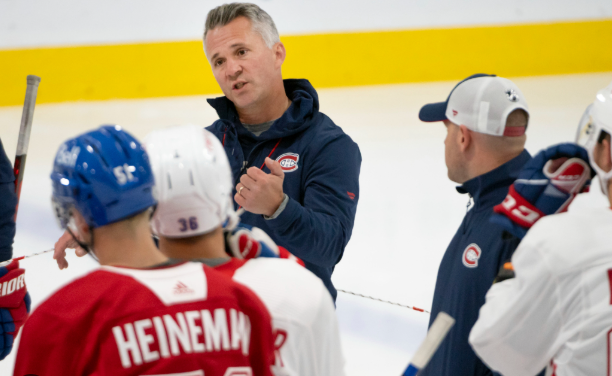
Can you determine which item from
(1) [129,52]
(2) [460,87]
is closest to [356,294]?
(2) [460,87]

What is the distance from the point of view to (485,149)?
57.8 inches

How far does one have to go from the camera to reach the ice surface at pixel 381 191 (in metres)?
2.70

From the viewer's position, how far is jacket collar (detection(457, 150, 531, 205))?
4.72ft

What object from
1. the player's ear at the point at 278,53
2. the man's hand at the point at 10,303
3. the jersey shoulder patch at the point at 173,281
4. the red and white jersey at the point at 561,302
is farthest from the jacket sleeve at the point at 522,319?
the man's hand at the point at 10,303

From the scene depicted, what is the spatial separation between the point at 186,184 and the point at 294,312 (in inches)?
9.8

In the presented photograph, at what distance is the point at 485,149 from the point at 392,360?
1214 mm

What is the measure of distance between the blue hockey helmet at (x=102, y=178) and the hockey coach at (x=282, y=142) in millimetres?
609

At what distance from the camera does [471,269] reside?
136 centimetres

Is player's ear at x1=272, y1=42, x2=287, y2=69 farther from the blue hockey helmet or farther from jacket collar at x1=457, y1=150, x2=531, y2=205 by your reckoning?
the blue hockey helmet

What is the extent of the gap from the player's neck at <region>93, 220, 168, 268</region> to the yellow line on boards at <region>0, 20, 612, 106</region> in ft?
19.9

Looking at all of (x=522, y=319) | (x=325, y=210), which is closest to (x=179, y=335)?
(x=522, y=319)

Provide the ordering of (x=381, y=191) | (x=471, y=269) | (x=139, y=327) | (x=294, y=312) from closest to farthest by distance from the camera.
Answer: (x=139, y=327), (x=294, y=312), (x=471, y=269), (x=381, y=191)

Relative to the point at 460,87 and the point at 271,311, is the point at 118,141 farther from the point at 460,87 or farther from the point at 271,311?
the point at 460,87

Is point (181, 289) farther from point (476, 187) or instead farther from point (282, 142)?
point (282, 142)
